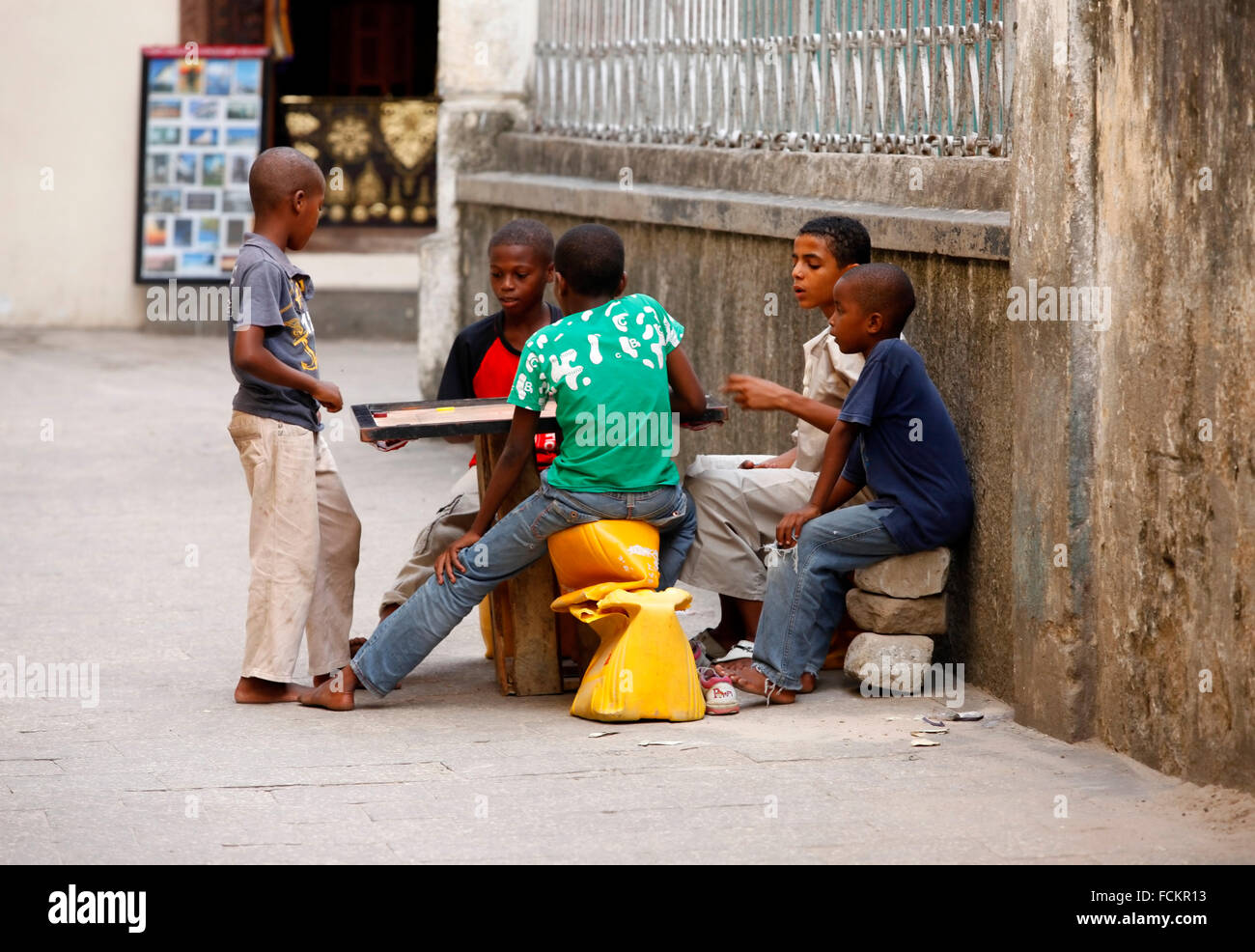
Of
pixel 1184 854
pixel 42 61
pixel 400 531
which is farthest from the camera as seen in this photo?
pixel 42 61

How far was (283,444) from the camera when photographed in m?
5.68

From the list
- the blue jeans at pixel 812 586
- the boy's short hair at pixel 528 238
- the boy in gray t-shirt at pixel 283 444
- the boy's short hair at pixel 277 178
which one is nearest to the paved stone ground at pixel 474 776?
the blue jeans at pixel 812 586

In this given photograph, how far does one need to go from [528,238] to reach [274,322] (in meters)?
0.96

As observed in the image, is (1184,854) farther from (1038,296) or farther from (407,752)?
(407,752)

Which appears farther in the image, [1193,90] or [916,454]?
[916,454]

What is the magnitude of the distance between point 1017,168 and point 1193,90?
820 mm

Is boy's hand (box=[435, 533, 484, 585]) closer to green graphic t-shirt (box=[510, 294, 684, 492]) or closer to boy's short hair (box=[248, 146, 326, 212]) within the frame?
green graphic t-shirt (box=[510, 294, 684, 492])

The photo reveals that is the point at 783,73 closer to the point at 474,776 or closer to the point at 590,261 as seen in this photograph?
the point at 590,261

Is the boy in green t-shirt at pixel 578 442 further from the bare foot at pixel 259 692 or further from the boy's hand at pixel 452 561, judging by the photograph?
the bare foot at pixel 259 692

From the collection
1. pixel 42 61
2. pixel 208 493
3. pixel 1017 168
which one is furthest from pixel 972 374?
pixel 42 61

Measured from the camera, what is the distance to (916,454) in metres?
5.72

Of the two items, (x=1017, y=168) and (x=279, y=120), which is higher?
(x=279, y=120)

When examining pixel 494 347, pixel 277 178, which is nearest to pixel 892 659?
pixel 494 347

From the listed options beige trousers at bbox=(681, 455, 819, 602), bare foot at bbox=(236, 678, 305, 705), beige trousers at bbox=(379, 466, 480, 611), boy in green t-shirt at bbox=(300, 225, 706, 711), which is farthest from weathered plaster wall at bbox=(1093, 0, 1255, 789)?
bare foot at bbox=(236, 678, 305, 705)
